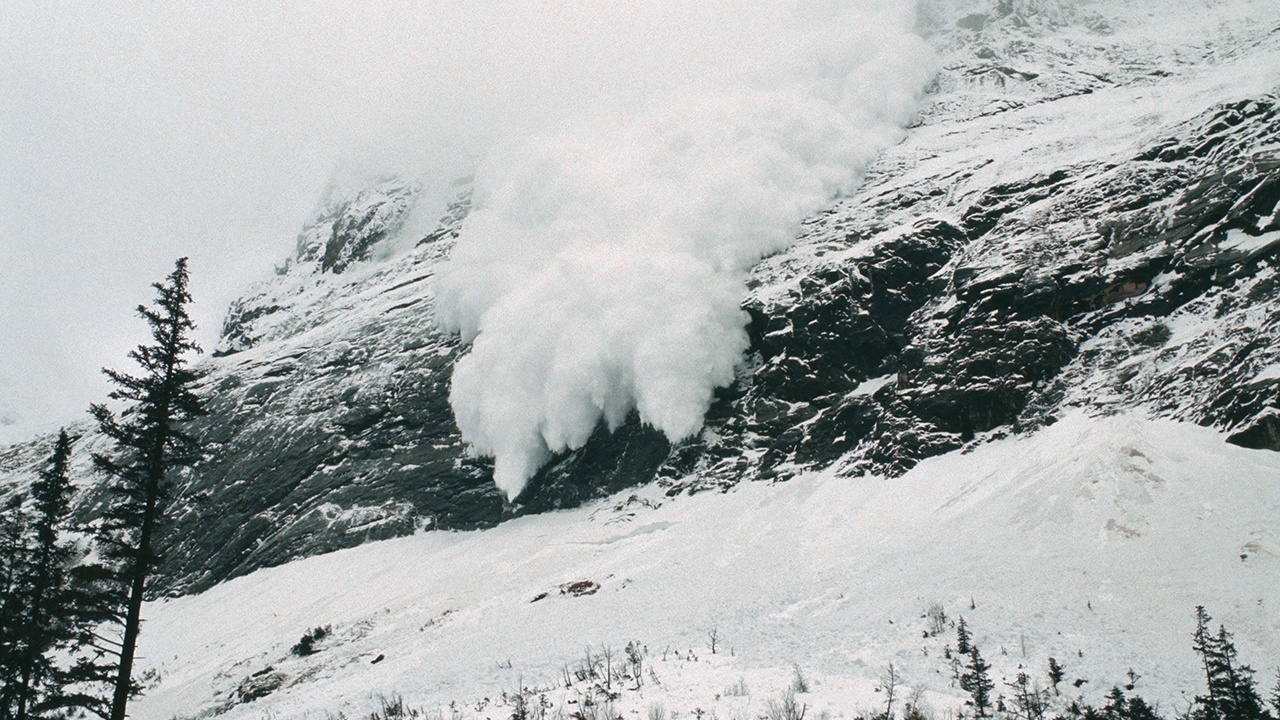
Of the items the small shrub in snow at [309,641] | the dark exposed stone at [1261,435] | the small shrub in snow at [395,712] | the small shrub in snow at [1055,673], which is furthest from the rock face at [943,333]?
the small shrub in snow at [1055,673]

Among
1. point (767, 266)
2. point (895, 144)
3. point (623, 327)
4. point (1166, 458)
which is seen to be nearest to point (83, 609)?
point (1166, 458)

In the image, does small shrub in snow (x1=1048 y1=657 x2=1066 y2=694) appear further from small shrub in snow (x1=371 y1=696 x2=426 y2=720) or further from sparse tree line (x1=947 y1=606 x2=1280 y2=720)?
small shrub in snow (x1=371 y1=696 x2=426 y2=720)

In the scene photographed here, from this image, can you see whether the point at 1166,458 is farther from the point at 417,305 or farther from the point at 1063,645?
the point at 417,305

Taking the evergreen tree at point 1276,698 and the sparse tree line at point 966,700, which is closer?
the evergreen tree at point 1276,698

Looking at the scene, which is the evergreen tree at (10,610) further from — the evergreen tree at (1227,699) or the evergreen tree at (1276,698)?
the evergreen tree at (1276,698)

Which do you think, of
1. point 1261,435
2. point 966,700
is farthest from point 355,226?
point 966,700

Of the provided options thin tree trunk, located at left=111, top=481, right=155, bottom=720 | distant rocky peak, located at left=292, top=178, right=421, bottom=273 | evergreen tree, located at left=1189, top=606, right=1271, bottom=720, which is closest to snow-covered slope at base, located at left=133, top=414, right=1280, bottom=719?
evergreen tree, located at left=1189, top=606, right=1271, bottom=720
